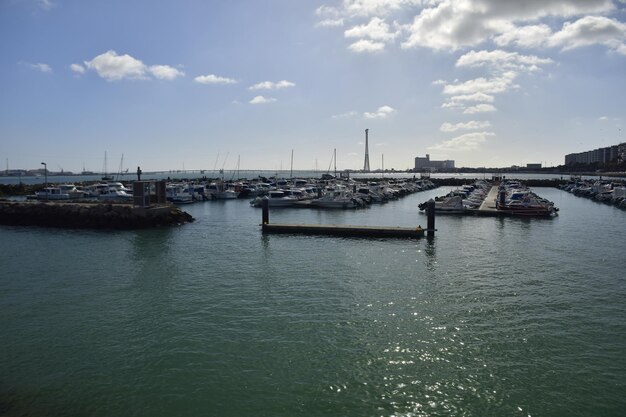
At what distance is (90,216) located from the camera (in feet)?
137

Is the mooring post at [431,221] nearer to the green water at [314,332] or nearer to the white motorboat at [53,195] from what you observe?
the green water at [314,332]

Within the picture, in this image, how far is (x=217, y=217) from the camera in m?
49.5

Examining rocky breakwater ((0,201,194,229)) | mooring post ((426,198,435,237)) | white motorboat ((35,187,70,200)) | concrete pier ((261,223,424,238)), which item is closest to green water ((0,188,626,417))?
concrete pier ((261,223,424,238))

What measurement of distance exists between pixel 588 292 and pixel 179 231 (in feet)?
102

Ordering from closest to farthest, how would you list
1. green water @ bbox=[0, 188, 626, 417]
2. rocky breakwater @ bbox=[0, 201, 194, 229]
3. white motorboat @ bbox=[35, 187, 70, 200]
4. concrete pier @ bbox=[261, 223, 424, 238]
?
green water @ bbox=[0, 188, 626, 417] → concrete pier @ bbox=[261, 223, 424, 238] → rocky breakwater @ bbox=[0, 201, 194, 229] → white motorboat @ bbox=[35, 187, 70, 200]

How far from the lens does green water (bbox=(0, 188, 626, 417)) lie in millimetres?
11062

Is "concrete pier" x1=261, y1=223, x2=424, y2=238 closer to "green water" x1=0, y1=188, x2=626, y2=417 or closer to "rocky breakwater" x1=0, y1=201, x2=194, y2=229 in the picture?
"green water" x1=0, y1=188, x2=626, y2=417

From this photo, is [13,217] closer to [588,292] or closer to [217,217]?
[217,217]

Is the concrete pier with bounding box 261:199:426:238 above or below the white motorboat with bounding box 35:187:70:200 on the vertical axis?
below

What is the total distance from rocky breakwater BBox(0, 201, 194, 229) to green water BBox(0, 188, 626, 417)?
11.9m

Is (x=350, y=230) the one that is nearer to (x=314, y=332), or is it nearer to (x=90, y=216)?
(x=314, y=332)

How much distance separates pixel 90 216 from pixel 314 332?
3450 cm

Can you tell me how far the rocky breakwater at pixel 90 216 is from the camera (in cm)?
4078

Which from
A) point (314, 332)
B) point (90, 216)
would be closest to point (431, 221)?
point (314, 332)
